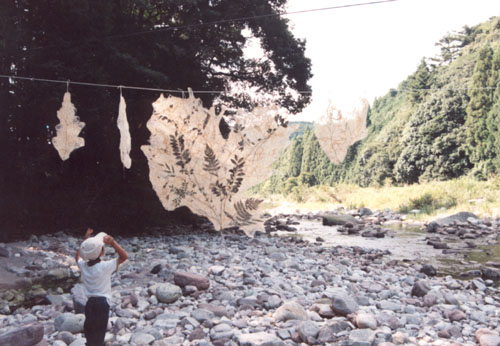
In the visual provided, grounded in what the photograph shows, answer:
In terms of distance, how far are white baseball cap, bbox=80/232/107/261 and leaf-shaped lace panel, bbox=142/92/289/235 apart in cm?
148

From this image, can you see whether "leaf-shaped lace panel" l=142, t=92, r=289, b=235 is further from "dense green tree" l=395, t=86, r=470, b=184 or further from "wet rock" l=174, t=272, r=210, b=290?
"dense green tree" l=395, t=86, r=470, b=184

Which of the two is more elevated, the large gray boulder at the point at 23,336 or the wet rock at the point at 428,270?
the large gray boulder at the point at 23,336

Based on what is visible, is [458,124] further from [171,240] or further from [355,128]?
[355,128]

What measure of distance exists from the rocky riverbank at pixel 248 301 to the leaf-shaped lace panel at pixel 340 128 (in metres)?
1.58

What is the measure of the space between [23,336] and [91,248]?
3.65ft

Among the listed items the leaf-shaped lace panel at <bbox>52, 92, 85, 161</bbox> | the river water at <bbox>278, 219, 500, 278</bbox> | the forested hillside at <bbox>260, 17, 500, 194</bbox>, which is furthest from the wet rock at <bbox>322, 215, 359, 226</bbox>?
the leaf-shaped lace panel at <bbox>52, 92, 85, 161</bbox>

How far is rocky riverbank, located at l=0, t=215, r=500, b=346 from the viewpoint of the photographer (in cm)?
348

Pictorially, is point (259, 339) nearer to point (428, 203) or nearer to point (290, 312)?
point (290, 312)

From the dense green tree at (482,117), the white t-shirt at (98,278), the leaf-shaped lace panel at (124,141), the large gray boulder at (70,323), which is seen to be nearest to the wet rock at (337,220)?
the dense green tree at (482,117)

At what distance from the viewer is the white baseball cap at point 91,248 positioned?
105 inches

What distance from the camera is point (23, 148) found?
7.38 metres

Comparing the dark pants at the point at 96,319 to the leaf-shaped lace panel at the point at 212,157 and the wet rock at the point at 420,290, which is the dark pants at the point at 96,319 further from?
the wet rock at the point at 420,290

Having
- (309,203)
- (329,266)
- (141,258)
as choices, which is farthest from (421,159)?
(141,258)

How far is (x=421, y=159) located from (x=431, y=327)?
14885 millimetres
